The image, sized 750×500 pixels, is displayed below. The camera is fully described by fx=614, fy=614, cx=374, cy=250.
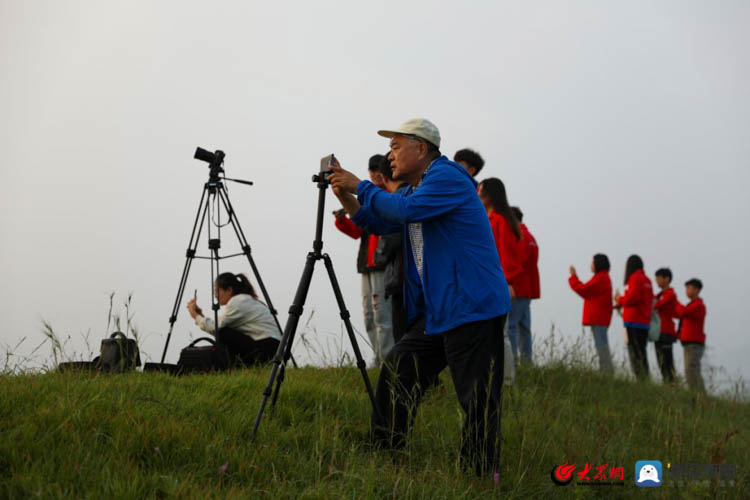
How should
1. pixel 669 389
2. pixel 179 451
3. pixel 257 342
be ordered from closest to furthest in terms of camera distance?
pixel 179 451, pixel 257 342, pixel 669 389

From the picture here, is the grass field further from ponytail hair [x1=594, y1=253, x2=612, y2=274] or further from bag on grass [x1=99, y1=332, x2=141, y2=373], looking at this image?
ponytail hair [x1=594, y1=253, x2=612, y2=274]

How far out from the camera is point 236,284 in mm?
6922

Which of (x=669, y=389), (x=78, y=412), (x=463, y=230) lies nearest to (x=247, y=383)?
(x=78, y=412)

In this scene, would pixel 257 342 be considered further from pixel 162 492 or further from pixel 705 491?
pixel 705 491

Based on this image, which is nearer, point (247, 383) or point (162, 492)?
point (162, 492)

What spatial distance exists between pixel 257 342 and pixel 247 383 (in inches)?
76.9

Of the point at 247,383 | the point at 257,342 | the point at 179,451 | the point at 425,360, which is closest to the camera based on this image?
the point at 179,451

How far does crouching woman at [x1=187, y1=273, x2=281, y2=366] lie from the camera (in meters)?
6.43

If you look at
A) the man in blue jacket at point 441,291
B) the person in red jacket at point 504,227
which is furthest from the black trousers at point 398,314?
the person in red jacket at point 504,227

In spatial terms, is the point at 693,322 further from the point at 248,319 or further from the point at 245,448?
the point at 245,448

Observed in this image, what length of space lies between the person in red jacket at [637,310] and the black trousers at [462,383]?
248 inches

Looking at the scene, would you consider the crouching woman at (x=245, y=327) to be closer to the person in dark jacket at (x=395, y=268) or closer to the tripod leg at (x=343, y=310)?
the person in dark jacket at (x=395, y=268)

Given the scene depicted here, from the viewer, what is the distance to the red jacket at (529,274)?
23.0 ft

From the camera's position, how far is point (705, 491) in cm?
360
